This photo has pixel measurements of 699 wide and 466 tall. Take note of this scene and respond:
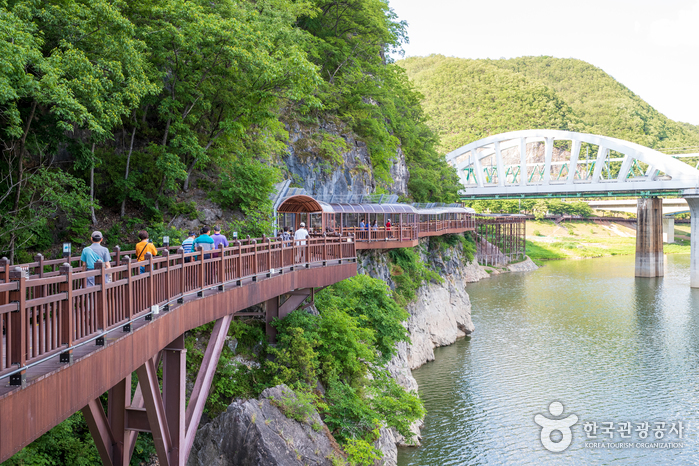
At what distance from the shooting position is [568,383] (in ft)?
86.7

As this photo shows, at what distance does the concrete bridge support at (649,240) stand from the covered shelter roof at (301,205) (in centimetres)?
5628

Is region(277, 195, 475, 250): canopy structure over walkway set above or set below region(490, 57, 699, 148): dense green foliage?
below

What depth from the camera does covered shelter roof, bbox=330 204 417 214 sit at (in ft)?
98.9

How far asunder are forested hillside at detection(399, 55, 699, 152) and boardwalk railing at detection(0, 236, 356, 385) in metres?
107

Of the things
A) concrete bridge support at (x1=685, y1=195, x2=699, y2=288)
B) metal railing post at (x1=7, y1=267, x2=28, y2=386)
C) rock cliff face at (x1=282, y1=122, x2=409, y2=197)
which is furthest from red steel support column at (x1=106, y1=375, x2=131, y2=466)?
Result: concrete bridge support at (x1=685, y1=195, x2=699, y2=288)

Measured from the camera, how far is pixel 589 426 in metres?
21.7

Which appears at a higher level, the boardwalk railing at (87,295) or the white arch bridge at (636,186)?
the white arch bridge at (636,186)

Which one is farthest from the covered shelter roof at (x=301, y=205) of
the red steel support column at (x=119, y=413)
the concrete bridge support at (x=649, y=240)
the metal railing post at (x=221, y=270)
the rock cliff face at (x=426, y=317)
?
the concrete bridge support at (x=649, y=240)

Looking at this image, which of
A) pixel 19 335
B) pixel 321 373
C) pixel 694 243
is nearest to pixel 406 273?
pixel 321 373

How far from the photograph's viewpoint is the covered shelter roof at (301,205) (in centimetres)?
2531

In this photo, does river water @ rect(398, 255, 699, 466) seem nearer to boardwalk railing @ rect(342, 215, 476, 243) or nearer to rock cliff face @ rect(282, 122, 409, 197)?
boardwalk railing @ rect(342, 215, 476, 243)

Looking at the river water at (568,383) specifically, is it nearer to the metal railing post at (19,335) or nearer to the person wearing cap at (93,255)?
the person wearing cap at (93,255)

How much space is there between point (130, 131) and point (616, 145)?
71852mm

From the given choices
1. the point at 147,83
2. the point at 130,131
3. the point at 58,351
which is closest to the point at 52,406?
the point at 58,351
